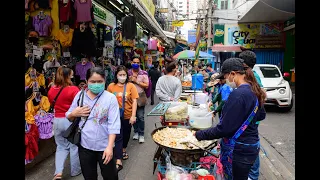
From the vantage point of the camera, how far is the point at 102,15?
7527mm

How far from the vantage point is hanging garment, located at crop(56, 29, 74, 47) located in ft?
19.6

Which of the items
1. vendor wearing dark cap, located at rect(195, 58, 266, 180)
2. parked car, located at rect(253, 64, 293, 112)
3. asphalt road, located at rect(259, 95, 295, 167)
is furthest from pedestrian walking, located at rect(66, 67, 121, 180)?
parked car, located at rect(253, 64, 293, 112)

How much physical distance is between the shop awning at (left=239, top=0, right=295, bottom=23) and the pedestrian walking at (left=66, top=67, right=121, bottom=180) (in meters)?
12.5

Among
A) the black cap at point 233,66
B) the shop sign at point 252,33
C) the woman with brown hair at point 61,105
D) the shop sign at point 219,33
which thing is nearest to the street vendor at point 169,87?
the woman with brown hair at point 61,105

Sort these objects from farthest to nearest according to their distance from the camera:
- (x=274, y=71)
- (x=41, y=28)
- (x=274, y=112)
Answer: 1. (x=274, y=71)
2. (x=274, y=112)
3. (x=41, y=28)

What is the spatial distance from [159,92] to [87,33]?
2.41 m

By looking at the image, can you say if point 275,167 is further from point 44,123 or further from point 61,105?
point 44,123

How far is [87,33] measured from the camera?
20.5ft

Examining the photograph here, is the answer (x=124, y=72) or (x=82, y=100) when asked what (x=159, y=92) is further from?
(x=82, y=100)

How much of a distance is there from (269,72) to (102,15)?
25.3 feet

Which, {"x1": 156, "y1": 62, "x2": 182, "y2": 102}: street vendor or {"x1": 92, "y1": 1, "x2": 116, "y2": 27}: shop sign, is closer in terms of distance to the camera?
A: {"x1": 156, "y1": 62, "x2": 182, "y2": 102}: street vendor

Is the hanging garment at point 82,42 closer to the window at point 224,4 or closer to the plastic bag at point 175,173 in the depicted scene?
the plastic bag at point 175,173

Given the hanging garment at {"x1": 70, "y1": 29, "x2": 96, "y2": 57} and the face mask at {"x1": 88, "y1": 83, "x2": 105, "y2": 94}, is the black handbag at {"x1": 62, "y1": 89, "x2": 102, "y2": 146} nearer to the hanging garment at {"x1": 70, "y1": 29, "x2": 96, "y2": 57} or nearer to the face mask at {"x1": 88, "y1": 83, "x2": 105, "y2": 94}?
the face mask at {"x1": 88, "y1": 83, "x2": 105, "y2": 94}
